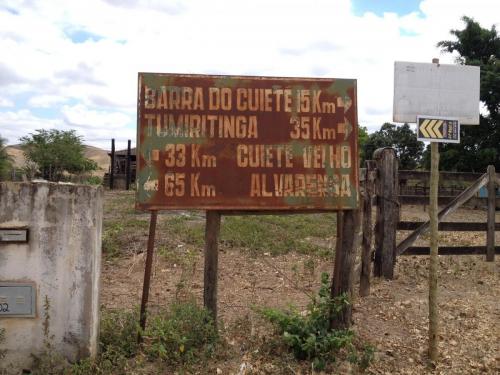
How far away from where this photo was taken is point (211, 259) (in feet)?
15.2

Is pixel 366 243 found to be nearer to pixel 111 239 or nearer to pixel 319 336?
pixel 319 336

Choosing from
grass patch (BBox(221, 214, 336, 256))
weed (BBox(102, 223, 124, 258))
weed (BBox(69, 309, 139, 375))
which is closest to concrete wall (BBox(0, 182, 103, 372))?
weed (BBox(69, 309, 139, 375))

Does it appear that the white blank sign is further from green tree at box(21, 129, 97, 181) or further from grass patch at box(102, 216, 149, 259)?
green tree at box(21, 129, 97, 181)

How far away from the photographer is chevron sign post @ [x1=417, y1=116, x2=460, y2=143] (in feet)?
14.7

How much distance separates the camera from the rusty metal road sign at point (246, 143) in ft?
14.3

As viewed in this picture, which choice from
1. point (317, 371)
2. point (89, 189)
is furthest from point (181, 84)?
point (317, 371)

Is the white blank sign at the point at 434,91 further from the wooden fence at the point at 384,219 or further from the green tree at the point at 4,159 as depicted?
the green tree at the point at 4,159

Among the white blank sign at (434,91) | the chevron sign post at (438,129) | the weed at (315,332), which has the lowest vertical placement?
the weed at (315,332)

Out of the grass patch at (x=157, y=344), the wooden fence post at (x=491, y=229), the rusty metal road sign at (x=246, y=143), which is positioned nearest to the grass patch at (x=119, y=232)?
the grass patch at (x=157, y=344)

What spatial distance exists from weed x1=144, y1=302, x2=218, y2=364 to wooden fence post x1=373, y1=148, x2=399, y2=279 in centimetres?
332

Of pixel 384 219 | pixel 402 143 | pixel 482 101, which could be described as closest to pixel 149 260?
pixel 384 219

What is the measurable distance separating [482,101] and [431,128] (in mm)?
24250

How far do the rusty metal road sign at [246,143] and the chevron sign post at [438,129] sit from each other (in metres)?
0.58

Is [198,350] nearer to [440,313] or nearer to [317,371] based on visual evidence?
[317,371]
